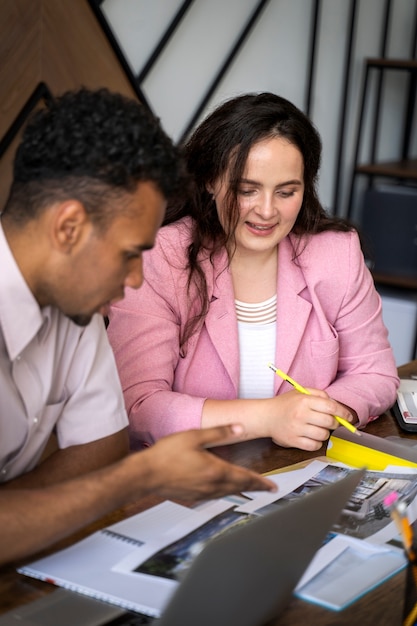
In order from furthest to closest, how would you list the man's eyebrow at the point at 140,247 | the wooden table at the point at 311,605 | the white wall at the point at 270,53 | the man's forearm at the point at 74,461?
the white wall at the point at 270,53 → the man's forearm at the point at 74,461 → the man's eyebrow at the point at 140,247 → the wooden table at the point at 311,605

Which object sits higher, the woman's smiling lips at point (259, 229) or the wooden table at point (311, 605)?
the woman's smiling lips at point (259, 229)

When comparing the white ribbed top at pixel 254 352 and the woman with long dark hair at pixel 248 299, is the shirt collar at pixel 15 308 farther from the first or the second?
the white ribbed top at pixel 254 352

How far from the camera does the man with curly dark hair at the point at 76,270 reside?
1.08 meters

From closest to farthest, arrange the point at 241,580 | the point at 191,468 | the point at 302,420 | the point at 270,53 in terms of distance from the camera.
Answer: the point at 241,580, the point at 191,468, the point at 302,420, the point at 270,53

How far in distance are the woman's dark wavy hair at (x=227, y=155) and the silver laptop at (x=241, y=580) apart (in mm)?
827

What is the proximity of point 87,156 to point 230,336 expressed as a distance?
2.53 ft

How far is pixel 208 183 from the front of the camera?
6.07 ft

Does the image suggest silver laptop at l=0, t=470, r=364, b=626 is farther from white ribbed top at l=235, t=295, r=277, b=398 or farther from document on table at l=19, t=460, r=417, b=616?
white ribbed top at l=235, t=295, r=277, b=398

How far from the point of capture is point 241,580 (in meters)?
0.92

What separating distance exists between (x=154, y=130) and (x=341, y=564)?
0.61 m

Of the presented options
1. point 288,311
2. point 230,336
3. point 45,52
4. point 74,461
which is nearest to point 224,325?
point 230,336

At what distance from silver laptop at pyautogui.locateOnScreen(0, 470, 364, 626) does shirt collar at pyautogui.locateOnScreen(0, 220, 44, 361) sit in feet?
1.14

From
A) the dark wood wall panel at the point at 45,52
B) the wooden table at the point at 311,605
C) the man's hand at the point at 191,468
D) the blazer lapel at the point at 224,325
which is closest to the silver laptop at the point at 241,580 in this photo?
the wooden table at the point at 311,605

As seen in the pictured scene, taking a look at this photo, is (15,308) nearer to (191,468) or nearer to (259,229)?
(191,468)
